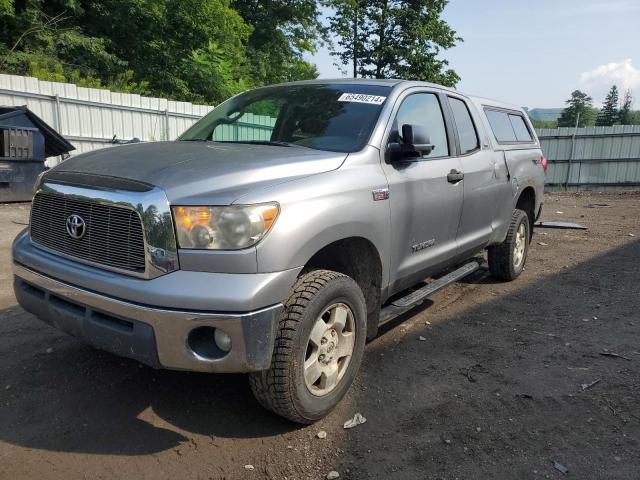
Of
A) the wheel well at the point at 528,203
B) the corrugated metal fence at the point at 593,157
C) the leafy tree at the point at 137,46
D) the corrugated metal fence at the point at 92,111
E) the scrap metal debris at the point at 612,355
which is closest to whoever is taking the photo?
the scrap metal debris at the point at 612,355

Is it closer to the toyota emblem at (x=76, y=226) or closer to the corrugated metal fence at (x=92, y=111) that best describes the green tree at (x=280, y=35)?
the corrugated metal fence at (x=92, y=111)

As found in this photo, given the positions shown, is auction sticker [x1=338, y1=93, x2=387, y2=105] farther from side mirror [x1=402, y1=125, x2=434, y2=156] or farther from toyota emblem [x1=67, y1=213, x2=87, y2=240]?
toyota emblem [x1=67, y1=213, x2=87, y2=240]

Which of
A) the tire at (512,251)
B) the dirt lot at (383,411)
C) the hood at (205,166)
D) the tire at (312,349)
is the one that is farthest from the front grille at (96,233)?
the tire at (512,251)

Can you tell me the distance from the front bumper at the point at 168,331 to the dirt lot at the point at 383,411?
1.78ft

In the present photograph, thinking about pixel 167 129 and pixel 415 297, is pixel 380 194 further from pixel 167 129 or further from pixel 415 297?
pixel 167 129

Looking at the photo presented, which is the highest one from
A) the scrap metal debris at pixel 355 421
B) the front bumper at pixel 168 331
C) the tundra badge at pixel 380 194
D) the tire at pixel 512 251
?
the tundra badge at pixel 380 194

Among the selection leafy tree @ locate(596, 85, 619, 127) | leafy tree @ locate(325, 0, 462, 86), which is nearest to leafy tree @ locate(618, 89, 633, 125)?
leafy tree @ locate(596, 85, 619, 127)

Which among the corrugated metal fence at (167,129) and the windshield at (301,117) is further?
the corrugated metal fence at (167,129)

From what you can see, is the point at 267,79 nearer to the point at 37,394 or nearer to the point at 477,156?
the point at 477,156

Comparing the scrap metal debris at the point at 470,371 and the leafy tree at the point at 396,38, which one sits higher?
the leafy tree at the point at 396,38

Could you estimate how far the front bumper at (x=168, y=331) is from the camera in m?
2.32

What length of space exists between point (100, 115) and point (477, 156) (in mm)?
9930

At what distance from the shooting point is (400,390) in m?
3.33

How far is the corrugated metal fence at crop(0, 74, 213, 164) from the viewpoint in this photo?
1048 cm
